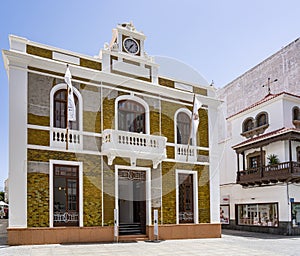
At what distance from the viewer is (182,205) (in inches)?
749

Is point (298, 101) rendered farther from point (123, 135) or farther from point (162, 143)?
point (123, 135)

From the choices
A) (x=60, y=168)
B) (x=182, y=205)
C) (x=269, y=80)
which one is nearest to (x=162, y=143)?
(x=182, y=205)

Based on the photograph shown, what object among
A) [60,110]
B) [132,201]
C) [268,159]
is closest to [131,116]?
[60,110]

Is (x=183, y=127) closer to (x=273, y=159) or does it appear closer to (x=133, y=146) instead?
(x=133, y=146)

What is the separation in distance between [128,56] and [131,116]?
281cm

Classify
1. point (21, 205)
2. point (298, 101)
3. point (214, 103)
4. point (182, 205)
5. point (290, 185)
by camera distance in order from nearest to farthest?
point (21, 205)
point (182, 205)
point (214, 103)
point (290, 185)
point (298, 101)

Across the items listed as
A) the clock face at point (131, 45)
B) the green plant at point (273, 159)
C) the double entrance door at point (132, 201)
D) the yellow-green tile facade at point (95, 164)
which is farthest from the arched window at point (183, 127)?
the green plant at point (273, 159)

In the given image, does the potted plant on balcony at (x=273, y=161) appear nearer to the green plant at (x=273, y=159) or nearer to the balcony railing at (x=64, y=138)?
the green plant at (x=273, y=159)

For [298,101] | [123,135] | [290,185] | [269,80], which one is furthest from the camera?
A: [269,80]

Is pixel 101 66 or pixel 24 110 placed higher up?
pixel 101 66

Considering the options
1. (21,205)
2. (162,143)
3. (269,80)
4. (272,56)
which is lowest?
(21,205)

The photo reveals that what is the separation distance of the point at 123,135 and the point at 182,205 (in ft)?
15.9

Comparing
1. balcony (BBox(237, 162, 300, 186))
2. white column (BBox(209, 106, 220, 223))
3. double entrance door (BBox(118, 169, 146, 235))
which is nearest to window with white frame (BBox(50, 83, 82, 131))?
double entrance door (BBox(118, 169, 146, 235))

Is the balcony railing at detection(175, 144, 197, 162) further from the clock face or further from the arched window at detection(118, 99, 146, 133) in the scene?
the clock face
